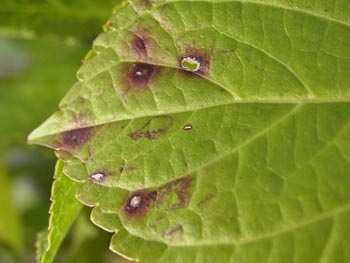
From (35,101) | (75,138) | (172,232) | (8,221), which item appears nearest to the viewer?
(172,232)

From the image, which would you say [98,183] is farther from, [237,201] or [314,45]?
[314,45]

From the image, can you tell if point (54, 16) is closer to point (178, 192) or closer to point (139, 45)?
point (139, 45)

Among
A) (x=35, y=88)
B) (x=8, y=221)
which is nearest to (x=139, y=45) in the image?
(x=8, y=221)

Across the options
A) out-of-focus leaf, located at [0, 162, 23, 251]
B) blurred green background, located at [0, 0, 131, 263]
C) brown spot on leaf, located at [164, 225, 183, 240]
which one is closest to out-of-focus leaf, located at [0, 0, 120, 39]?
blurred green background, located at [0, 0, 131, 263]

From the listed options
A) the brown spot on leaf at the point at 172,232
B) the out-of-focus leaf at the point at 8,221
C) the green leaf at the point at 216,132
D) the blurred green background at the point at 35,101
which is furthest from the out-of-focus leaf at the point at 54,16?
the brown spot on leaf at the point at 172,232

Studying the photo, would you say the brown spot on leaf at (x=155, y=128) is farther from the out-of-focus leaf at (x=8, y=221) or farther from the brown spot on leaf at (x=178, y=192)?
the out-of-focus leaf at (x=8, y=221)
